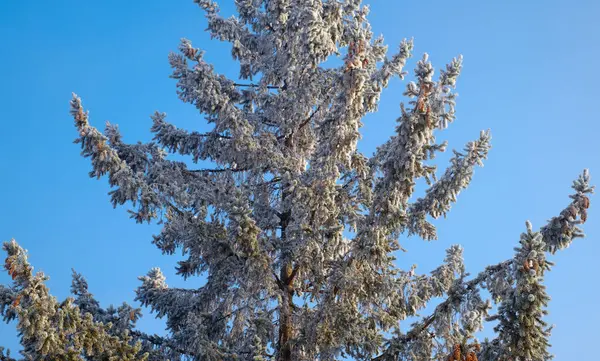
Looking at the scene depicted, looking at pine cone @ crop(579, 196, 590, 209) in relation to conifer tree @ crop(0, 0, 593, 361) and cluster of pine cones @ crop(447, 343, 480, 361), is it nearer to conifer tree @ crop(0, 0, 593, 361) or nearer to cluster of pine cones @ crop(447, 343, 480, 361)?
conifer tree @ crop(0, 0, 593, 361)

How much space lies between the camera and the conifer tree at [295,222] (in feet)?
37.3

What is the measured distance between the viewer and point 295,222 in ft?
47.7

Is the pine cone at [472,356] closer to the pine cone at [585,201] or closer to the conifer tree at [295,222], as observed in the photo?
the conifer tree at [295,222]

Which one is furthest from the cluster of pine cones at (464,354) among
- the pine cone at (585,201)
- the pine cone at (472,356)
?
the pine cone at (585,201)

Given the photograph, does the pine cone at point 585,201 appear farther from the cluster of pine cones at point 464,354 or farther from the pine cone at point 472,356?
the pine cone at point 472,356

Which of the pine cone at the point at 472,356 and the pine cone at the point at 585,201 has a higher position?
the pine cone at the point at 585,201

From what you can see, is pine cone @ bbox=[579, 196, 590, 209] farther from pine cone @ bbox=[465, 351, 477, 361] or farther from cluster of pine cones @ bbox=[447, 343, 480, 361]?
pine cone @ bbox=[465, 351, 477, 361]

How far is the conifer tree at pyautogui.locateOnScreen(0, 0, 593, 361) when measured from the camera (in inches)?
448

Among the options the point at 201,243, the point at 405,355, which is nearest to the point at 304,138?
the point at 201,243

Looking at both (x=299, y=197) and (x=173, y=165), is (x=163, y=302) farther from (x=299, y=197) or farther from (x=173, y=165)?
(x=299, y=197)

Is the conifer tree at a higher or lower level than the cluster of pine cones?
higher

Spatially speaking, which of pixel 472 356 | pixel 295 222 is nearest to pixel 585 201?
pixel 472 356

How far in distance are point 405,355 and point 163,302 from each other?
19.9 feet

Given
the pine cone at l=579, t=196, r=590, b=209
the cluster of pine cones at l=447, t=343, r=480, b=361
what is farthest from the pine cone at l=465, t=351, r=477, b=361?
the pine cone at l=579, t=196, r=590, b=209
